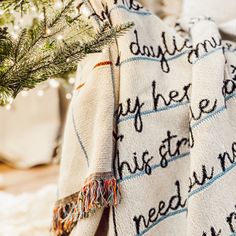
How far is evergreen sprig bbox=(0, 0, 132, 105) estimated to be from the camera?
2.60ft

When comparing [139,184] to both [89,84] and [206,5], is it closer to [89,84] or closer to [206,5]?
[89,84]

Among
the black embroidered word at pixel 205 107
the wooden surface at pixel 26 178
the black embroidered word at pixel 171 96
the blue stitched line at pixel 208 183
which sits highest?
the wooden surface at pixel 26 178

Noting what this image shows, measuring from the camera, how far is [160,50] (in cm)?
101

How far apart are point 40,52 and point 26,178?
3.34 ft

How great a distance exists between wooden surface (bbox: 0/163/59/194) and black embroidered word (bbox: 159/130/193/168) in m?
0.83

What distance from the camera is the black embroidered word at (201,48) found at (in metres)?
0.97

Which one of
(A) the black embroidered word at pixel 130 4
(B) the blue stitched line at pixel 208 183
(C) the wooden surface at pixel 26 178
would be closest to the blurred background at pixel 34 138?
(C) the wooden surface at pixel 26 178

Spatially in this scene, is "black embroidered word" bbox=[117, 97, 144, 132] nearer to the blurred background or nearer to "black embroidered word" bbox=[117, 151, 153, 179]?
"black embroidered word" bbox=[117, 151, 153, 179]

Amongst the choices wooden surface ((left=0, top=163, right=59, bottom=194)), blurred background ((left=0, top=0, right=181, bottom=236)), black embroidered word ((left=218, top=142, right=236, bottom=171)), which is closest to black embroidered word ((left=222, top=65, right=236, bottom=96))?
black embroidered word ((left=218, top=142, right=236, bottom=171))

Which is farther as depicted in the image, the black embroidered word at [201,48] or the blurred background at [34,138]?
the blurred background at [34,138]

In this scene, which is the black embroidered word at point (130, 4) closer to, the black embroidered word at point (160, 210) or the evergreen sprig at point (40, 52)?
the evergreen sprig at point (40, 52)

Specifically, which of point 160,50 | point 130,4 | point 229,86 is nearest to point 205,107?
point 229,86

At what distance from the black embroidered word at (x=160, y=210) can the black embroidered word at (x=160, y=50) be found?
27 centimetres

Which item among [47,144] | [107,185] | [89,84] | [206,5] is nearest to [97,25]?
[89,84]
